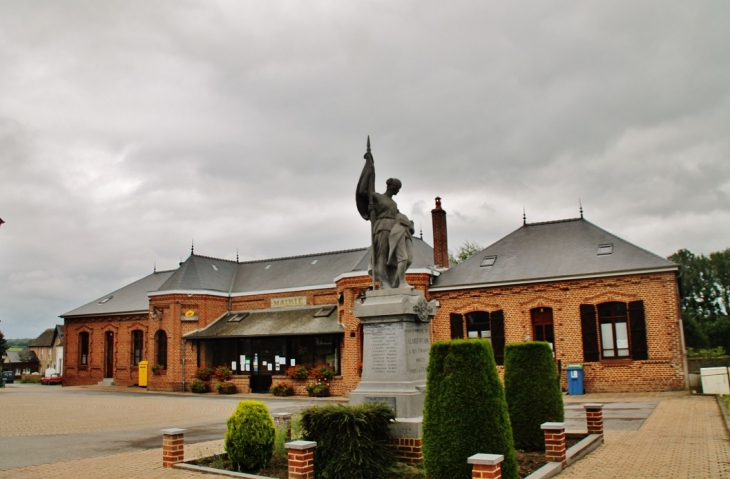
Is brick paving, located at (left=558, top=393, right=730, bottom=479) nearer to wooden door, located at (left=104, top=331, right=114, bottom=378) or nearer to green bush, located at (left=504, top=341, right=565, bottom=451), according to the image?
green bush, located at (left=504, top=341, right=565, bottom=451)

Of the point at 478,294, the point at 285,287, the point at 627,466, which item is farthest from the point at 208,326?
the point at 627,466

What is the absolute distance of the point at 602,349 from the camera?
73.9 feet

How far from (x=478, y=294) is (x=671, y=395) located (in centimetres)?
783

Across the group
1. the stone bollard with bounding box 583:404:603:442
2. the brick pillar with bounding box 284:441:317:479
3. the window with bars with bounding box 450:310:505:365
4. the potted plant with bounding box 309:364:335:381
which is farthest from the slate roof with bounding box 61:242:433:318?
the brick pillar with bounding box 284:441:317:479

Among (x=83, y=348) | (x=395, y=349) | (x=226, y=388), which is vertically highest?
(x=395, y=349)

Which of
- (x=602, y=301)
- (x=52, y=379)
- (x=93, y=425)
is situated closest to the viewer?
(x=93, y=425)

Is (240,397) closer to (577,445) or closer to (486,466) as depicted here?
(577,445)

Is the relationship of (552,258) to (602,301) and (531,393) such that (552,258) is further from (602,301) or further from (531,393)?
(531,393)

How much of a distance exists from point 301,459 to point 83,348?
34155mm

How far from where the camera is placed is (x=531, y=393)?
10367 mm

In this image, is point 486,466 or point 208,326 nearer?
point 486,466

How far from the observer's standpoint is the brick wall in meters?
21.4

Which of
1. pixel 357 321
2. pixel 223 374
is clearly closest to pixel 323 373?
pixel 357 321

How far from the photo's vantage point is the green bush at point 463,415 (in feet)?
23.3
